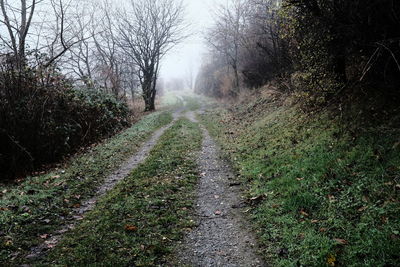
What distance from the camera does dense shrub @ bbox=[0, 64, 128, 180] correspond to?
9.07 meters

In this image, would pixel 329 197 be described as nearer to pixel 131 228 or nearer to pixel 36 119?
pixel 131 228

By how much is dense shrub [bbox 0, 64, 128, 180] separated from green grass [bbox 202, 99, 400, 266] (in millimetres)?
7659

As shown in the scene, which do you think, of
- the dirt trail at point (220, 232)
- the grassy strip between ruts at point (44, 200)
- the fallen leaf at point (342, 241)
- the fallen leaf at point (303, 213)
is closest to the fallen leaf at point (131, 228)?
the dirt trail at point (220, 232)

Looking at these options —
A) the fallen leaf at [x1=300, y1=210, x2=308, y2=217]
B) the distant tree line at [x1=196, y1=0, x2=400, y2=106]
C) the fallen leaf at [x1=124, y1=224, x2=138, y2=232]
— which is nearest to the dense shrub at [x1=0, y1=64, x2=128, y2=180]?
the fallen leaf at [x1=124, y1=224, x2=138, y2=232]

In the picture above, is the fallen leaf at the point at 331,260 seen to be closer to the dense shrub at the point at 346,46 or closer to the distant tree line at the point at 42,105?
the dense shrub at the point at 346,46

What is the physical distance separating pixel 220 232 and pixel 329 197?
2185 mm

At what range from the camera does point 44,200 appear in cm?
629

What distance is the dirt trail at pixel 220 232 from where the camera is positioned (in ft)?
13.6

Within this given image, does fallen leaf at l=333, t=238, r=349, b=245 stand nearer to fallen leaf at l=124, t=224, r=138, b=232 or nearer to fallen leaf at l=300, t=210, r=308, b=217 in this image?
fallen leaf at l=300, t=210, r=308, b=217

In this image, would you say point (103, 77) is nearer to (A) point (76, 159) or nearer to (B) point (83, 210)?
(A) point (76, 159)

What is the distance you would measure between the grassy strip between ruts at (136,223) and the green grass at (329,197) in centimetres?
163

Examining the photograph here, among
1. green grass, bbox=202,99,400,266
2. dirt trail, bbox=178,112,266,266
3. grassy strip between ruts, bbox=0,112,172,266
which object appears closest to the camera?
green grass, bbox=202,99,400,266

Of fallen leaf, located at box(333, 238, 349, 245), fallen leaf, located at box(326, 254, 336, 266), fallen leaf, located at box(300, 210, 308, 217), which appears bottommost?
fallen leaf, located at box(326, 254, 336, 266)

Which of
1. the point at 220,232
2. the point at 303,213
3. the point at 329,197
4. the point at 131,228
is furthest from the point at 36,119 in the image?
the point at 329,197
